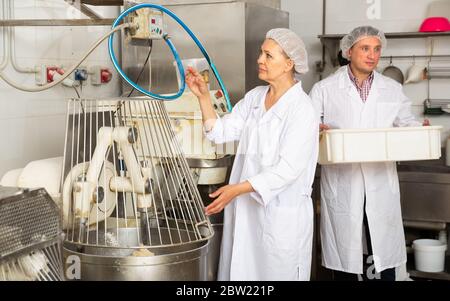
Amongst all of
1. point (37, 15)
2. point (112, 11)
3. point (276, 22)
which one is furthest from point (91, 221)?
point (276, 22)

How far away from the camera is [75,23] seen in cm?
187

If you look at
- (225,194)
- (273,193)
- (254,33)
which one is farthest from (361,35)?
(225,194)

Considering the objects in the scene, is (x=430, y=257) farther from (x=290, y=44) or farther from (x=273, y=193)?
(x=290, y=44)

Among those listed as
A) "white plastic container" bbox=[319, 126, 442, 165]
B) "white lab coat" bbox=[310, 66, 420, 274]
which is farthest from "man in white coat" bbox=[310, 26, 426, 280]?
"white plastic container" bbox=[319, 126, 442, 165]

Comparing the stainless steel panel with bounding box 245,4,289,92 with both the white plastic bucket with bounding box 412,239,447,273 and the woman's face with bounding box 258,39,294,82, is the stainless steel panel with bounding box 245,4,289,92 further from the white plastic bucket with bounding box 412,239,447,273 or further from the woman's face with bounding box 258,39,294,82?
the white plastic bucket with bounding box 412,239,447,273

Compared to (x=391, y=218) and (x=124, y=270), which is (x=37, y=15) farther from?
(x=391, y=218)

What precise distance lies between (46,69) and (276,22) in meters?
1.09

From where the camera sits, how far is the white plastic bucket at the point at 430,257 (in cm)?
254

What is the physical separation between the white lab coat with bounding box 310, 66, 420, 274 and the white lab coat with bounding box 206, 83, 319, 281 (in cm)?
40

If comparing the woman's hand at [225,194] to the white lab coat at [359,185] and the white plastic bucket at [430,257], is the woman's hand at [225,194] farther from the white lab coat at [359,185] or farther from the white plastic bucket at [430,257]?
the white plastic bucket at [430,257]

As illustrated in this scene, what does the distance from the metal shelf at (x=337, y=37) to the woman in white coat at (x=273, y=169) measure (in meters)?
0.84

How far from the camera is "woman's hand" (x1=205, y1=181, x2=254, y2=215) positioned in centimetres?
165

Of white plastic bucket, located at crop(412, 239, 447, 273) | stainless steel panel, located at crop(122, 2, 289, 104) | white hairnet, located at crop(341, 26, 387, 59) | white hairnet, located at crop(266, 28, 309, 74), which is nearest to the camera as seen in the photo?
white hairnet, located at crop(266, 28, 309, 74)

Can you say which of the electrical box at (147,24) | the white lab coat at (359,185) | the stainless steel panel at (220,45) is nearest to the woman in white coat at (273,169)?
the electrical box at (147,24)
